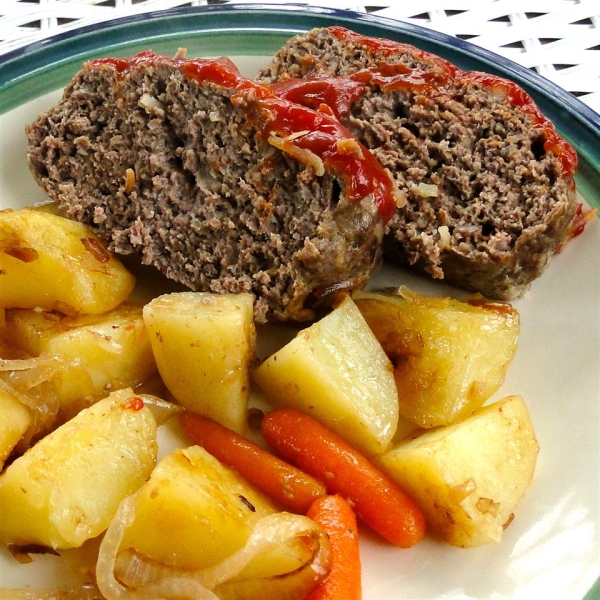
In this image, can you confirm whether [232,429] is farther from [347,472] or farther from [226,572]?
[226,572]

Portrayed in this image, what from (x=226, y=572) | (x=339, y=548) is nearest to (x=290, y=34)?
(x=339, y=548)

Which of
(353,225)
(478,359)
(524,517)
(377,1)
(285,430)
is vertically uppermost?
(377,1)

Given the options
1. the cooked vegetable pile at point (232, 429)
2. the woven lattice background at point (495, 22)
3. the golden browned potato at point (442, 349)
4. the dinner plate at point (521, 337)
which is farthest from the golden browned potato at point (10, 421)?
the woven lattice background at point (495, 22)

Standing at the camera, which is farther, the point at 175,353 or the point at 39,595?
the point at 175,353

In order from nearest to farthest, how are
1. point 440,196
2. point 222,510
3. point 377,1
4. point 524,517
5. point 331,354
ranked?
Answer: point 222,510 < point 524,517 < point 331,354 < point 440,196 < point 377,1

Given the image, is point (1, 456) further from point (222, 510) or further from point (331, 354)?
point (331, 354)

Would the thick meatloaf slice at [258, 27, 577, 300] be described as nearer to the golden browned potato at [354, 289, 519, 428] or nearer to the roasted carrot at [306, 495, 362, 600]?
the golden browned potato at [354, 289, 519, 428]

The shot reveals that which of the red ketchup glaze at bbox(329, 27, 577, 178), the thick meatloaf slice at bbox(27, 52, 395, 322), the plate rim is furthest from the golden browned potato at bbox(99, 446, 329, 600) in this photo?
the plate rim

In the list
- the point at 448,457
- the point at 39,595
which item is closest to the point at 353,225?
the point at 448,457
